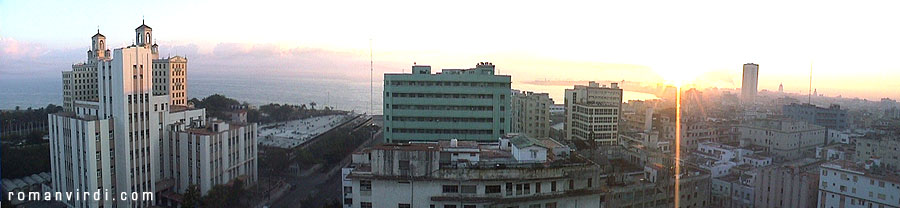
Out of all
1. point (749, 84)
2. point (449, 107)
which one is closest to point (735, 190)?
point (449, 107)

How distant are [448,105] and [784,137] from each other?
9.45 metres

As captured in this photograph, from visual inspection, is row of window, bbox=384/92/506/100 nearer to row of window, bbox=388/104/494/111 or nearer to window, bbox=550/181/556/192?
row of window, bbox=388/104/494/111

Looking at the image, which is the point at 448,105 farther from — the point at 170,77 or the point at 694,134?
the point at 170,77

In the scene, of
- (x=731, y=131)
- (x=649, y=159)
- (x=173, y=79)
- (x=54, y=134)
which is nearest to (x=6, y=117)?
(x=173, y=79)

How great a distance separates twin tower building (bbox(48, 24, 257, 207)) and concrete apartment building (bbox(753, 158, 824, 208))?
884 centimetres

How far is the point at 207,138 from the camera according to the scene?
30.0 ft

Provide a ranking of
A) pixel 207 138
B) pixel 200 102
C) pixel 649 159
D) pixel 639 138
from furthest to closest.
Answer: pixel 200 102
pixel 639 138
pixel 649 159
pixel 207 138

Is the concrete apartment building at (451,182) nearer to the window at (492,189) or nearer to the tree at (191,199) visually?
the window at (492,189)

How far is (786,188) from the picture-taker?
9.77m

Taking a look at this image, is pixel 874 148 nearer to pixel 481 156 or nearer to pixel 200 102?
pixel 481 156

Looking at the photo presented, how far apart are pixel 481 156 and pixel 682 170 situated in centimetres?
448

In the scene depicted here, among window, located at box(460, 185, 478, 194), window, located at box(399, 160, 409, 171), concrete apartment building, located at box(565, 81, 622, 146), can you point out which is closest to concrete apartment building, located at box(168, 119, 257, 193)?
window, located at box(399, 160, 409, 171)

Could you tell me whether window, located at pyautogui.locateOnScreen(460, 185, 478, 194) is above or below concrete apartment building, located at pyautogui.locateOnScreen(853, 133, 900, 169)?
above

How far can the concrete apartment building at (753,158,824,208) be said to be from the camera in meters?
9.65
